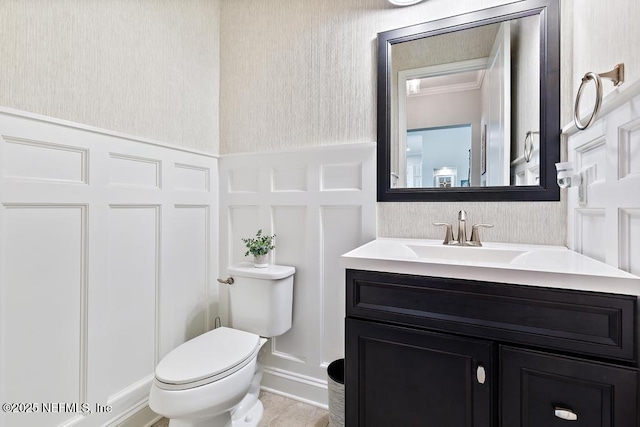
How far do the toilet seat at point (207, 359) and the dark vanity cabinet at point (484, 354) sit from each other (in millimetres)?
512

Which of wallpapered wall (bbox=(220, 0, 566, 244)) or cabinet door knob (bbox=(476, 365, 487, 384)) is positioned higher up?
wallpapered wall (bbox=(220, 0, 566, 244))

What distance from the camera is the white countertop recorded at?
30.9 inches

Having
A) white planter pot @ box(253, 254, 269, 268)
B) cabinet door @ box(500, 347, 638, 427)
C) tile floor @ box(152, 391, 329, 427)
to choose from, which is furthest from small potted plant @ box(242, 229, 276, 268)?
cabinet door @ box(500, 347, 638, 427)

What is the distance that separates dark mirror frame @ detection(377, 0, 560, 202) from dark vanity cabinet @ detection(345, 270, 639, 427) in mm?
616

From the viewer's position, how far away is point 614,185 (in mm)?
896

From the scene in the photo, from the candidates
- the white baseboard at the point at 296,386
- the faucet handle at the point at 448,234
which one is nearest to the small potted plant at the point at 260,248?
the white baseboard at the point at 296,386

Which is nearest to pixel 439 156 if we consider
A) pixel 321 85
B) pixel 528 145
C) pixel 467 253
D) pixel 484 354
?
pixel 528 145

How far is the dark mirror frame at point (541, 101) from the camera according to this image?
1.26 m

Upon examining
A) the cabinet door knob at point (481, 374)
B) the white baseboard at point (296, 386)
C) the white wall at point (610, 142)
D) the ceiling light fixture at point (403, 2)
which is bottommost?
the white baseboard at point (296, 386)

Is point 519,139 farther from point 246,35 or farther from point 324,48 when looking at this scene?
point 246,35

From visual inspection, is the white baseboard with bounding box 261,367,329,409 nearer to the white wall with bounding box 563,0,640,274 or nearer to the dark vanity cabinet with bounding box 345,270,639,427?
the dark vanity cabinet with bounding box 345,270,639,427

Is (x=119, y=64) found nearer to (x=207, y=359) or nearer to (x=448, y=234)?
(x=207, y=359)

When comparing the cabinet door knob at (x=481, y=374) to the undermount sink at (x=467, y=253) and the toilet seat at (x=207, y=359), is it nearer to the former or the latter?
the undermount sink at (x=467, y=253)

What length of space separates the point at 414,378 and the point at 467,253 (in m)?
0.56
